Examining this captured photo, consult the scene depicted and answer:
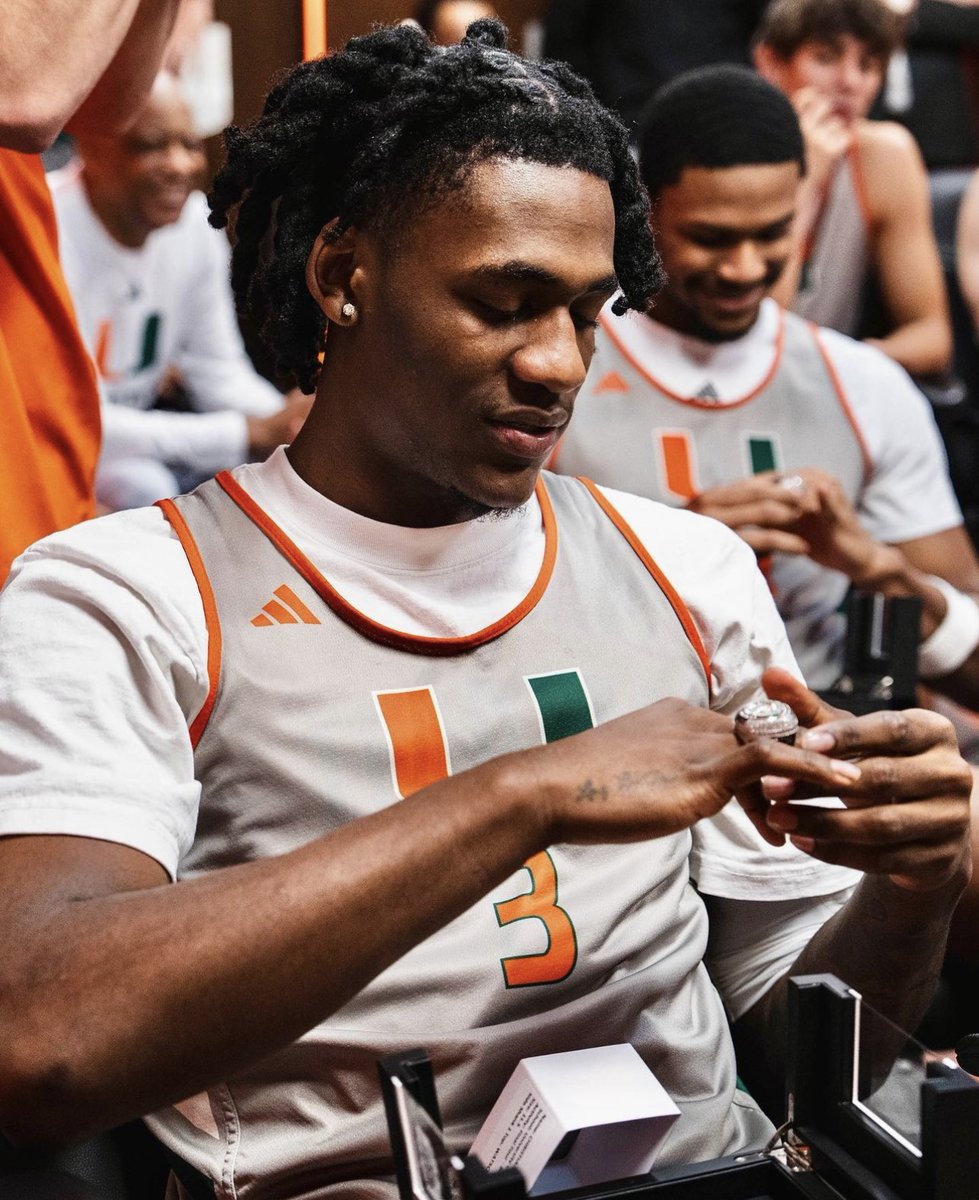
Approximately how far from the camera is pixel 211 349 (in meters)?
3.02

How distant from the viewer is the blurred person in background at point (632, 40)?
11.6 feet

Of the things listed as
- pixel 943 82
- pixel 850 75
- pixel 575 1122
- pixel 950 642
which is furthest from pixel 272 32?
pixel 943 82

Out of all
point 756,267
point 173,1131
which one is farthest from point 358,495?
point 756,267

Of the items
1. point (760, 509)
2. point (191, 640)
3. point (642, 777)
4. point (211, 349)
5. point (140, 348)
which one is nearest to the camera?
point (642, 777)

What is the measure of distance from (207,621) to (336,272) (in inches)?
12.7

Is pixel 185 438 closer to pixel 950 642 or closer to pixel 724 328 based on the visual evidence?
pixel 724 328

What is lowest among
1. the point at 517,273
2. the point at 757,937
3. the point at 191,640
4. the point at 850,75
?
the point at 757,937

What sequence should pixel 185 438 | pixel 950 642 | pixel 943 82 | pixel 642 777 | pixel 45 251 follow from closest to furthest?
pixel 642 777 < pixel 45 251 < pixel 950 642 < pixel 185 438 < pixel 943 82

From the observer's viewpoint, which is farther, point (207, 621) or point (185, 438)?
point (185, 438)

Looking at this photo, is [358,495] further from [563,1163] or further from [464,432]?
[563,1163]

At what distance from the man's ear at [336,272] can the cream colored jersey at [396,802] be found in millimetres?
166

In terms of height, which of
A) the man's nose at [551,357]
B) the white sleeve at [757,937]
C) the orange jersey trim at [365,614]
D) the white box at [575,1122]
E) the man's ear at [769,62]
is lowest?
the white sleeve at [757,937]

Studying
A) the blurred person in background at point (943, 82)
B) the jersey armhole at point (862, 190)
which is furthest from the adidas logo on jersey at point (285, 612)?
the blurred person in background at point (943, 82)

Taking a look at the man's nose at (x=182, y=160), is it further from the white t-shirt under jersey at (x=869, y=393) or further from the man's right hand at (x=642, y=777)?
the man's right hand at (x=642, y=777)
